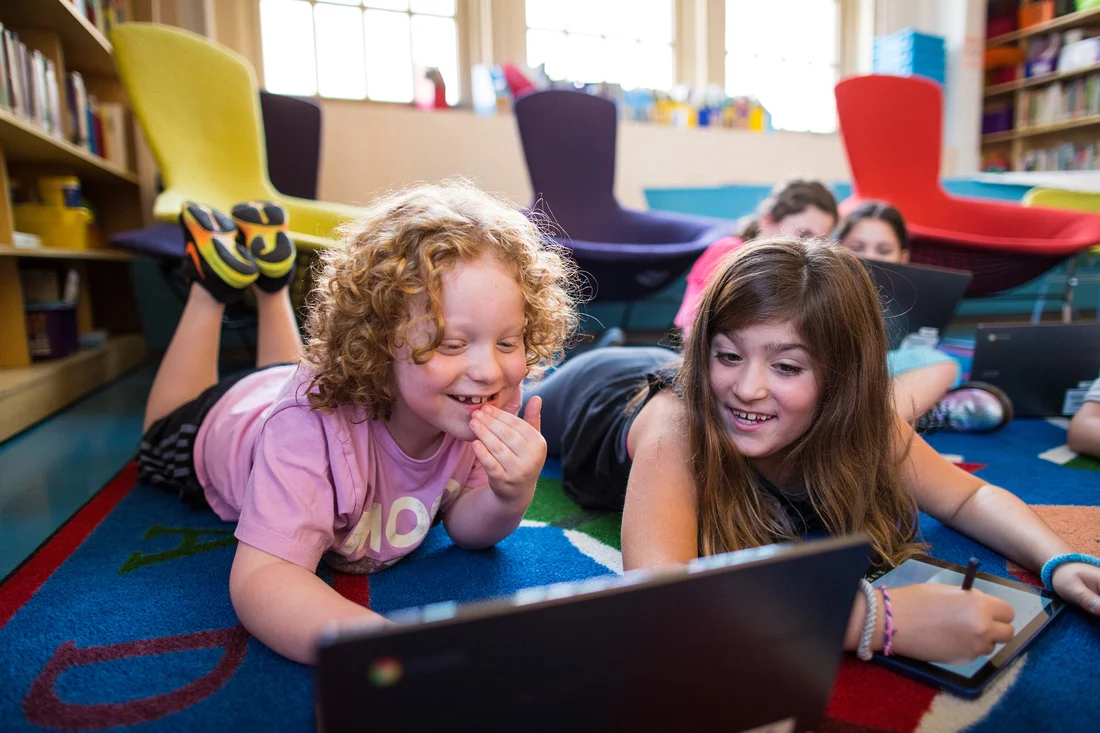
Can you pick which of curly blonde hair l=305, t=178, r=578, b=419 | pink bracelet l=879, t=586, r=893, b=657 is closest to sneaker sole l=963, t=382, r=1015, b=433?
pink bracelet l=879, t=586, r=893, b=657

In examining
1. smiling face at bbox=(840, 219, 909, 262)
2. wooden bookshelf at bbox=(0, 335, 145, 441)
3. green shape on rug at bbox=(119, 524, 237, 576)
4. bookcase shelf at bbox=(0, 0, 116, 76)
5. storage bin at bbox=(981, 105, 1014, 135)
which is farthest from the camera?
storage bin at bbox=(981, 105, 1014, 135)

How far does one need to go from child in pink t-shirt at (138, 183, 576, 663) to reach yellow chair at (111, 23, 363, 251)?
43.4 inches

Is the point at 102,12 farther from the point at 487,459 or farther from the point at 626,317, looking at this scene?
the point at 487,459

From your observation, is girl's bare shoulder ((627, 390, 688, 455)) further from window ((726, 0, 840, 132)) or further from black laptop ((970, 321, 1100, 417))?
window ((726, 0, 840, 132))

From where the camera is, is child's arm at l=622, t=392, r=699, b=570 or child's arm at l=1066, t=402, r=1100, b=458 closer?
child's arm at l=622, t=392, r=699, b=570

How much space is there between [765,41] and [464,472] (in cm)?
405

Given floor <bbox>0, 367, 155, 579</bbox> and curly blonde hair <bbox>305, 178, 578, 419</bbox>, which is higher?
curly blonde hair <bbox>305, 178, 578, 419</bbox>

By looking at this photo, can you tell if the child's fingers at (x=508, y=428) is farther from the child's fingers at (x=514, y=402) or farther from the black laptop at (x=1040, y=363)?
the black laptop at (x=1040, y=363)

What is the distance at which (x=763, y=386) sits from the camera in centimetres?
77

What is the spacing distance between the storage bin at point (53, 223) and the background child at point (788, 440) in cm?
196

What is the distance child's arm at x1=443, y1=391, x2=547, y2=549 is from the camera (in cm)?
72

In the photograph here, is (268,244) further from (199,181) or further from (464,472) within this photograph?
(199,181)

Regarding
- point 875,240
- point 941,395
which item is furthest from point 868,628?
point 875,240

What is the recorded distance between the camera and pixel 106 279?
257cm
